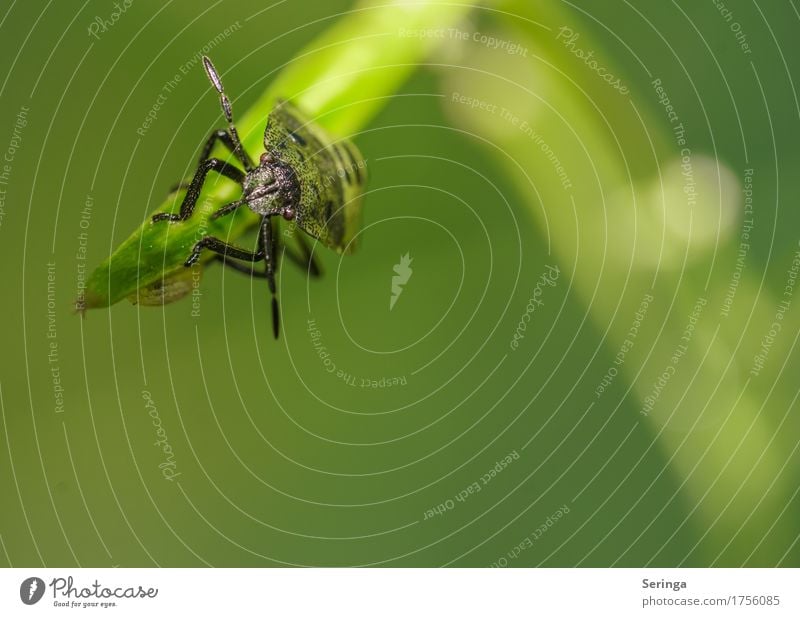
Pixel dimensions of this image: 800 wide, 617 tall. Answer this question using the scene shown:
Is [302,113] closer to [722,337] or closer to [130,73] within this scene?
[130,73]

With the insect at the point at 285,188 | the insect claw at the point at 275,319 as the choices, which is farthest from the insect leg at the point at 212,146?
the insect claw at the point at 275,319

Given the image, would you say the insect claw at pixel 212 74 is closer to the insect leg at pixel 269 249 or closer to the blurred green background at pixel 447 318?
the blurred green background at pixel 447 318

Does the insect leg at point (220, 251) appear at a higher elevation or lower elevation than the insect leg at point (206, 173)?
lower

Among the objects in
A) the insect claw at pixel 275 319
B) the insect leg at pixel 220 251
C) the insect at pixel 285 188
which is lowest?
the insect claw at pixel 275 319

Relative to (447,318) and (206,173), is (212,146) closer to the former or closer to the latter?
(206,173)

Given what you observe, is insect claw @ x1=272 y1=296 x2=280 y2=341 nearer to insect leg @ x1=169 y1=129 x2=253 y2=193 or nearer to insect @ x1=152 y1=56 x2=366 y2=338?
insect @ x1=152 y1=56 x2=366 y2=338
